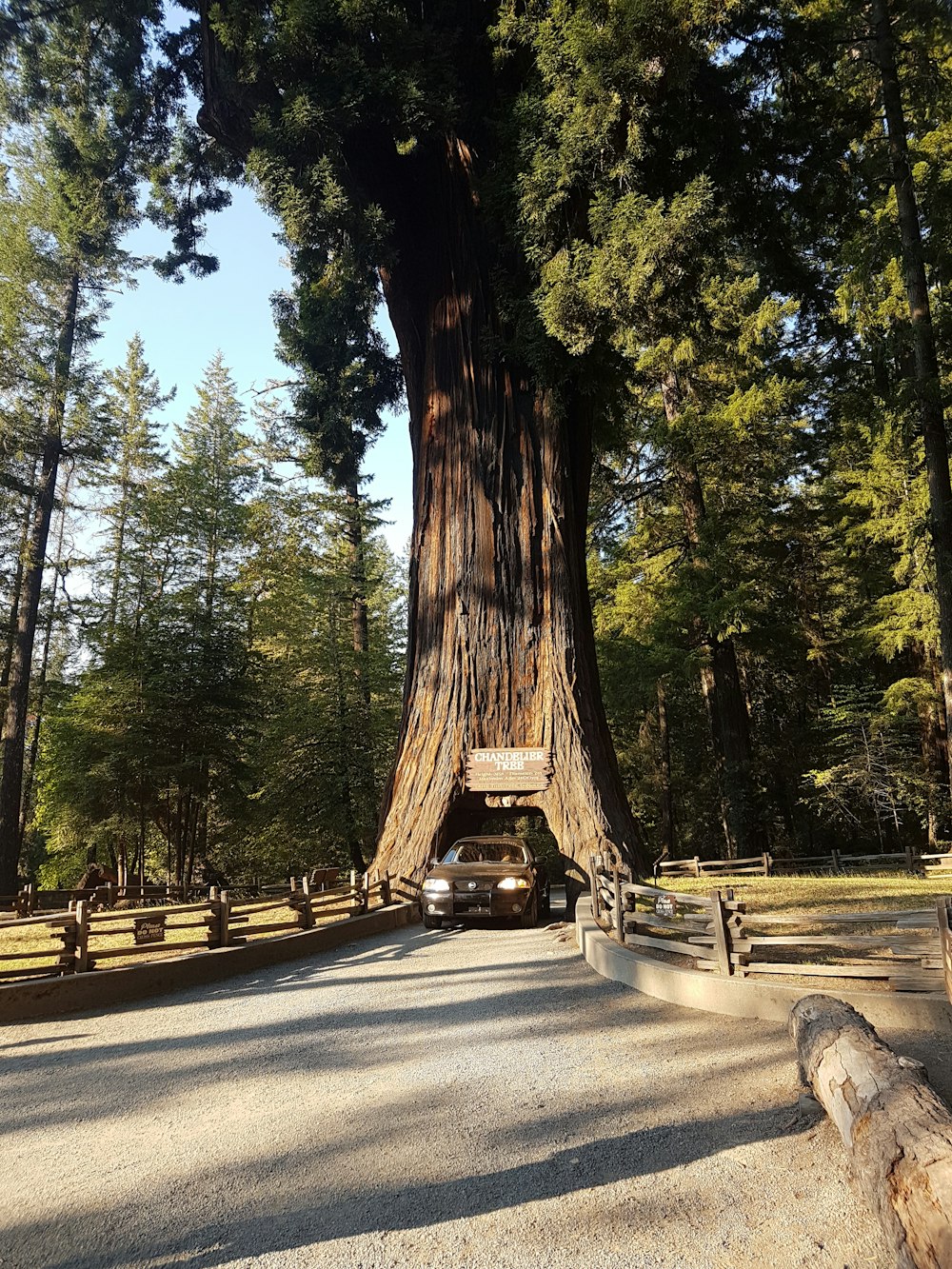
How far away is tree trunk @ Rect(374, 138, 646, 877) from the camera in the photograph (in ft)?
41.4

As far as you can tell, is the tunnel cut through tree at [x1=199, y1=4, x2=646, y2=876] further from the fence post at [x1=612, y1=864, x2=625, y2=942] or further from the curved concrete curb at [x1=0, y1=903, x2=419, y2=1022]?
the fence post at [x1=612, y1=864, x2=625, y2=942]

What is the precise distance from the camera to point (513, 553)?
13.8 metres

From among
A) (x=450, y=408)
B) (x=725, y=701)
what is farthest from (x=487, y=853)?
(x=725, y=701)

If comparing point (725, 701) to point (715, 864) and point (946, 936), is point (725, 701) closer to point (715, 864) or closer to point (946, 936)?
point (715, 864)

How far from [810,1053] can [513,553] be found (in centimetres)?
1051

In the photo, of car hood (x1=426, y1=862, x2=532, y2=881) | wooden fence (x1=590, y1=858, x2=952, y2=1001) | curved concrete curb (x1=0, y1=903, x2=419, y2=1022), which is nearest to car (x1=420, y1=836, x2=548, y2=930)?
car hood (x1=426, y1=862, x2=532, y2=881)

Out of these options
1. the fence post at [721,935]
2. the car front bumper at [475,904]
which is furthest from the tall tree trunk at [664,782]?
the fence post at [721,935]

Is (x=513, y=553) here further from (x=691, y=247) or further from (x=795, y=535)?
(x=795, y=535)

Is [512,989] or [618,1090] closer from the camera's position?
[618,1090]

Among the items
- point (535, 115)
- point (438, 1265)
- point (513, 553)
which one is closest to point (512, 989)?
point (438, 1265)

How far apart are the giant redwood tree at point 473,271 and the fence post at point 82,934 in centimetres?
557

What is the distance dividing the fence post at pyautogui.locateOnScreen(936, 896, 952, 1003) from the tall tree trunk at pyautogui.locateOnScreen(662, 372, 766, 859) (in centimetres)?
1439

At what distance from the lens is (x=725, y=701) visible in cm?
2028

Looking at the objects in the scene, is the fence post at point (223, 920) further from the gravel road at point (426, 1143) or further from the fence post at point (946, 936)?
the fence post at point (946, 936)
